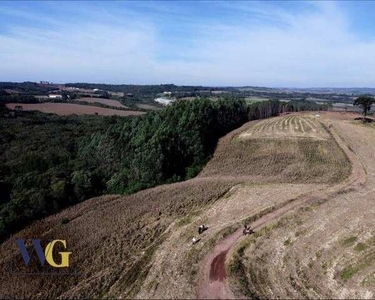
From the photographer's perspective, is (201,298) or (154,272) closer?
(201,298)

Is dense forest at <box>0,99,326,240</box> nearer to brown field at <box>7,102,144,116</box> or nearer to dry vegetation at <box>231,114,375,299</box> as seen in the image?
dry vegetation at <box>231,114,375,299</box>

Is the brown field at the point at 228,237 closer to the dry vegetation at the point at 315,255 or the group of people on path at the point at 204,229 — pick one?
the dry vegetation at the point at 315,255

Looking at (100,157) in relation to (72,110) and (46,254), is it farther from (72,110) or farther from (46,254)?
(72,110)

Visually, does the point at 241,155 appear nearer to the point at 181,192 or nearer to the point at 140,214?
the point at 181,192

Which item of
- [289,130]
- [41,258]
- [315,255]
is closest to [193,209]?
[315,255]

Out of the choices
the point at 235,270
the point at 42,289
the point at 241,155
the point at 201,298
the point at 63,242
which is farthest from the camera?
the point at 241,155

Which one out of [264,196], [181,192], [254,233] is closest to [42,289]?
[254,233]
